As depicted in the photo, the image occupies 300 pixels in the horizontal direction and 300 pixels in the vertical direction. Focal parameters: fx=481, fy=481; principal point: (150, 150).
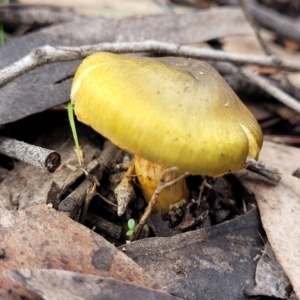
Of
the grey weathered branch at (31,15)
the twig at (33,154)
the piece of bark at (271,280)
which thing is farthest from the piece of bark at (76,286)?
the grey weathered branch at (31,15)

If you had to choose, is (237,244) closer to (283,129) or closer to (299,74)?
(283,129)

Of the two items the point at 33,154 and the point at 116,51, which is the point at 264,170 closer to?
the point at 116,51

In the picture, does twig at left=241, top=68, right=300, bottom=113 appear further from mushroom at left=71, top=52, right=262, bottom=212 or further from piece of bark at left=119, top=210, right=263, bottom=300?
piece of bark at left=119, top=210, right=263, bottom=300

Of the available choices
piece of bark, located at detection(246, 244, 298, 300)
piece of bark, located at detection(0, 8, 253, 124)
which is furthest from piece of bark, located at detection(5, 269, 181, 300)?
piece of bark, located at detection(0, 8, 253, 124)

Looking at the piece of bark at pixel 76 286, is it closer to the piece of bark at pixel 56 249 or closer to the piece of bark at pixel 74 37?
the piece of bark at pixel 56 249

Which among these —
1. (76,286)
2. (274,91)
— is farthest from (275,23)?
(76,286)
